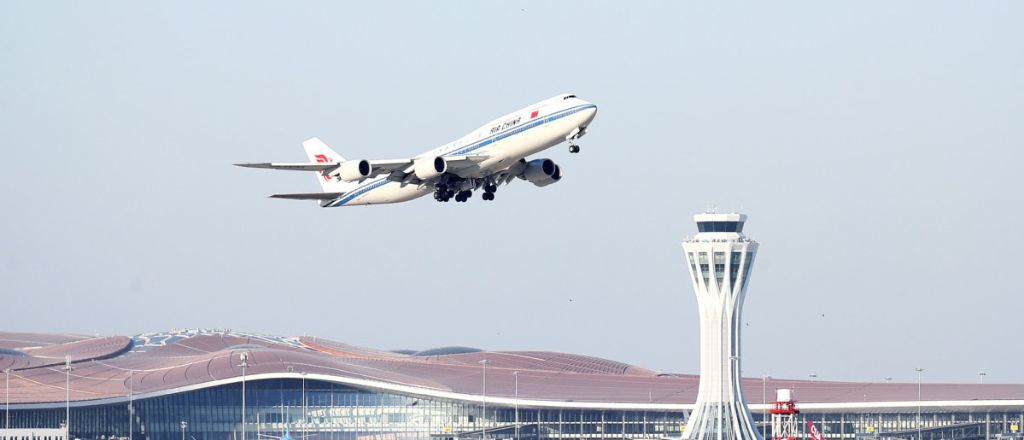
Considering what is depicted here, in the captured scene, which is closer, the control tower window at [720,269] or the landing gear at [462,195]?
the landing gear at [462,195]

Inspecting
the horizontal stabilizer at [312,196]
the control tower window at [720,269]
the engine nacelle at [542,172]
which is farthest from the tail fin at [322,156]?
the control tower window at [720,269]

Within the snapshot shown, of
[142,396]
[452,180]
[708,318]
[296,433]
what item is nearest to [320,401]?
[296,433]

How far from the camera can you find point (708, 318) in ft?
651

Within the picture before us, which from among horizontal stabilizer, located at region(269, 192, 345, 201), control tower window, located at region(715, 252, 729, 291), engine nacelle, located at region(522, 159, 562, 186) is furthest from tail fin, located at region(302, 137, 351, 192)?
control tower window, located at region(715, 252, 729, 291)

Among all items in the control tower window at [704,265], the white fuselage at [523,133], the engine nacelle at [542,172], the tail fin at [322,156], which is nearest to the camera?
the white fuselage at [523,133]

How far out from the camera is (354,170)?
92.8m

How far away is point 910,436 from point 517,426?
47.1m

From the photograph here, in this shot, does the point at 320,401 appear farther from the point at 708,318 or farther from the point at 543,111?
the point at 543,111

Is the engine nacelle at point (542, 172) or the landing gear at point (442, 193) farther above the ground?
the engine nacelle at point (542, 172)

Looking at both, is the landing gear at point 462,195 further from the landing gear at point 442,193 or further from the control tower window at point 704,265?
the control tower window at point 704,265

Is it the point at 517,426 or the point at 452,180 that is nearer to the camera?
the point at 452,180

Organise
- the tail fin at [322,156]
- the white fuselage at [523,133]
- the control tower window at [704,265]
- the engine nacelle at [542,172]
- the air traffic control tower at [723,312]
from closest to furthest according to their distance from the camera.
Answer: the white fuselage at [523,133]
the engine nacelle at [542,172]
the tail fin at [322,156]
the air traffic control tower at [723,312]
the control tower window at [704,265]

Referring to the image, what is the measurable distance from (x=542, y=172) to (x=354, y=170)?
10770 mm

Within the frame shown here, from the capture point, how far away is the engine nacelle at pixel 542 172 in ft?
314
